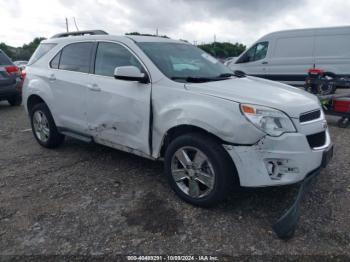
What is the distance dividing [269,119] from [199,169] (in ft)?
2.71

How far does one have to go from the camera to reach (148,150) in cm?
356

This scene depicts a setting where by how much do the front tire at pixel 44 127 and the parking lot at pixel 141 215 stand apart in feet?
1.96

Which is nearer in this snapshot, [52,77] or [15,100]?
[52,77]

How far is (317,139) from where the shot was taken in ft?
9.95

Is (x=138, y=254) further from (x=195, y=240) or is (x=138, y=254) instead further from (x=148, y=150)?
(x=148, y=150)

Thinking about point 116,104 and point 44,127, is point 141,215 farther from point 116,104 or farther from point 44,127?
point 44,127

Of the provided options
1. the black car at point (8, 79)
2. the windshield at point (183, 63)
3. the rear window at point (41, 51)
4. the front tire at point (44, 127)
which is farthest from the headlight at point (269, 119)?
the black car at point (8, 79)

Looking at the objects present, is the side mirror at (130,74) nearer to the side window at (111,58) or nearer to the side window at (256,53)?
the side window at (111,58)

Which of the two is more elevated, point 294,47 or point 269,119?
point 294,47

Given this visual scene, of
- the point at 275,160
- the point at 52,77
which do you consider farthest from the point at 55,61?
the point at 275,160


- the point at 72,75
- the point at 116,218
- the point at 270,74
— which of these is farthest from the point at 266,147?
the point at 270,74

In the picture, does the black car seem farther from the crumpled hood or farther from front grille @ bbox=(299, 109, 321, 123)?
front grille @ bbox=(299, 109, 321, 123)

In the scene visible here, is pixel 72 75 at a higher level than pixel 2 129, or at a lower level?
higher

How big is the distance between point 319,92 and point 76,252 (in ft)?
25.7
